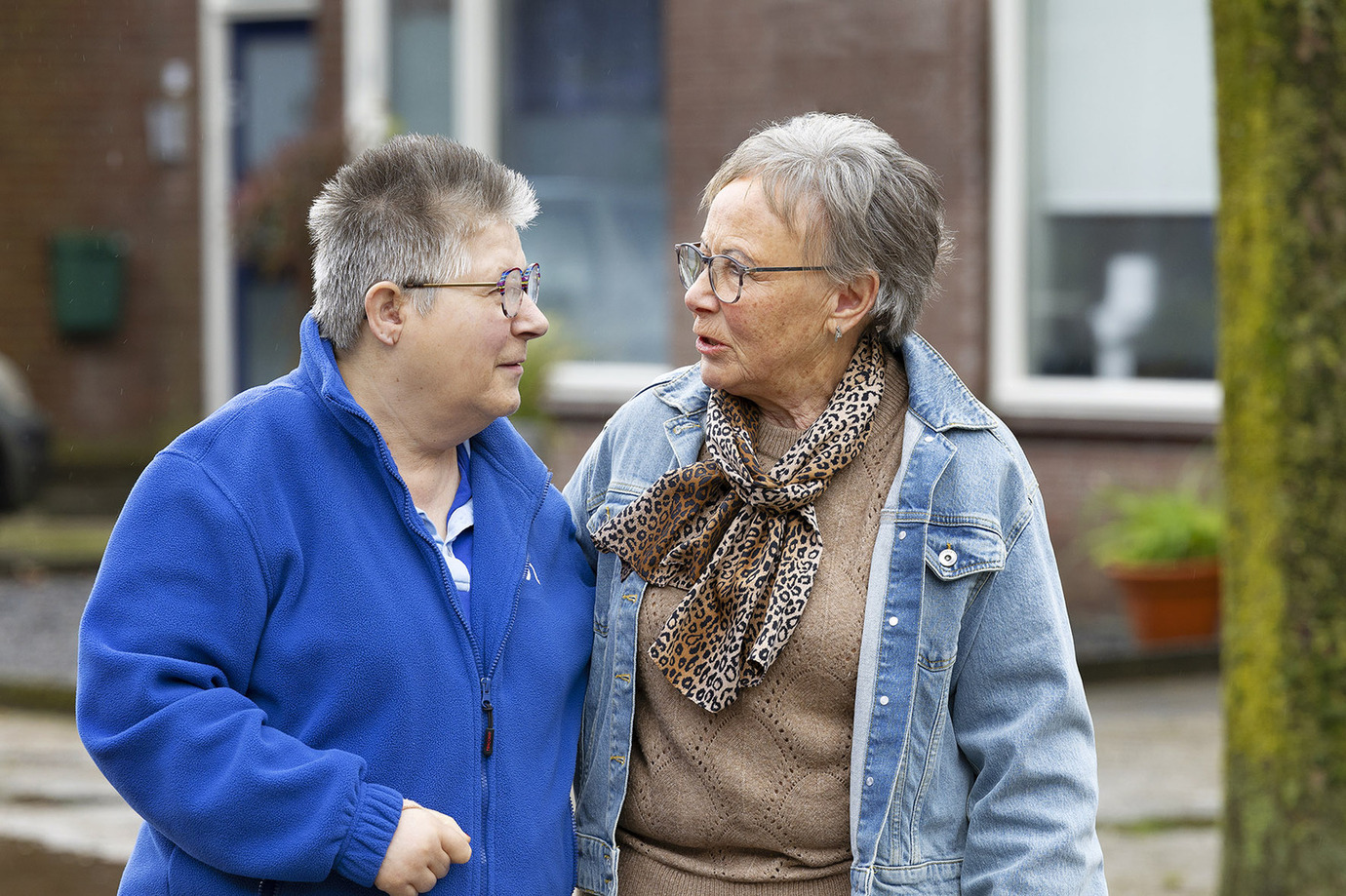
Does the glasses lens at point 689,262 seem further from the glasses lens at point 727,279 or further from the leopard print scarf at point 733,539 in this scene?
the leopard print scarf at point 733,539

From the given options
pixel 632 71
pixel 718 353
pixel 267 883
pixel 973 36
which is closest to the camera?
pixel 267 883

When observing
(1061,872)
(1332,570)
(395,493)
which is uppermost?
(395,493)

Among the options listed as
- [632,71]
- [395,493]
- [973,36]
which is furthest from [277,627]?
[632,71]

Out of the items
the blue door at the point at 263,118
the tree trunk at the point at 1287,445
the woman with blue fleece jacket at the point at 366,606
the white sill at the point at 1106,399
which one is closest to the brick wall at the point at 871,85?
the white sill at the point at 1106,399

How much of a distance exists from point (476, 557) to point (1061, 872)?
99cm

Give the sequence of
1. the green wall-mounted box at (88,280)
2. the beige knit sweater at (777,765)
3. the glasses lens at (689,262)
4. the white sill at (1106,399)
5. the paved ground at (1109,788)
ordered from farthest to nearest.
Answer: the green wall-mounted box at (88,280) → the white sill at (1106,399) → the paved ground at (1109,788) → the glasses lens at (689,262) → the beige knit sweater at (777,765)

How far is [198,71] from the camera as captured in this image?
36.3 feet

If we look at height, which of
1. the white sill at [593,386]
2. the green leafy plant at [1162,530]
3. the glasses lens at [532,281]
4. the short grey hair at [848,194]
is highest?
the short grey hair at [848,194]

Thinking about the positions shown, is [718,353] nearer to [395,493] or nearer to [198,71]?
[395,493]

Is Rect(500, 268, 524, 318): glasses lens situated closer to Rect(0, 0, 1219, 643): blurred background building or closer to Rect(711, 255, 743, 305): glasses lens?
Rect(711, 255, 743, 305): glasses lens

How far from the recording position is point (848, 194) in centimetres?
245

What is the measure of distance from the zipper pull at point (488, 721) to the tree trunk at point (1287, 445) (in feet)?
6.45

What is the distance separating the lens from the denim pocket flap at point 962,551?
2393 mm

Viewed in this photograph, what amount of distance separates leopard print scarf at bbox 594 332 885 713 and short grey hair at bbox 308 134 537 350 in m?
0.49
